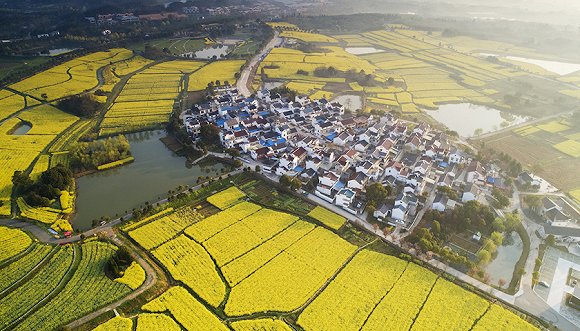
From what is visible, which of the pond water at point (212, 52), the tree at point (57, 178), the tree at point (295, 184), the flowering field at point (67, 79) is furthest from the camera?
the pond water at point (212, 52)

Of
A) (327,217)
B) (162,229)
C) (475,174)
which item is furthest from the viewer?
(475,174)

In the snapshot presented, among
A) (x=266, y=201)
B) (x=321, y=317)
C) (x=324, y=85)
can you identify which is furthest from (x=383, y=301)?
(x=324, y=85)

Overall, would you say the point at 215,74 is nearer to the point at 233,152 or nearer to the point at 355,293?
the point at 233,152

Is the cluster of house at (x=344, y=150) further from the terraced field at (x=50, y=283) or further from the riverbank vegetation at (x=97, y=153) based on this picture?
the terraced field at (x=50, y=283)

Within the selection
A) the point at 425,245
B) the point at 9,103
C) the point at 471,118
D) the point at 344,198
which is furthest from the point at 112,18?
the point at 425,245

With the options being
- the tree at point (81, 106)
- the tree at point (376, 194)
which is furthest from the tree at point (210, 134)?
the tree at point (376, 194)
